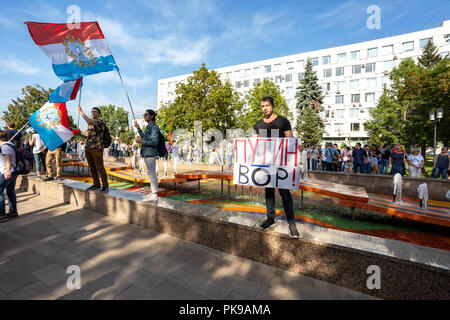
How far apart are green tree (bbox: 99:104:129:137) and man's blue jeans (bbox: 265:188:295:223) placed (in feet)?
302

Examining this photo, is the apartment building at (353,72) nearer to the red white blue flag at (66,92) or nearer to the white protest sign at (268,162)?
the red white blue flag at (66,92)

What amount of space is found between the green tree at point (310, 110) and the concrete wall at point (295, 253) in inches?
1317

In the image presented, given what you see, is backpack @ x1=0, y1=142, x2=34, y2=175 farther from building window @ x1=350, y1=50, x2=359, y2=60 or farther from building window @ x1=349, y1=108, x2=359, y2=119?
building window @ x1=350, y1=50, x2=359, y2=60

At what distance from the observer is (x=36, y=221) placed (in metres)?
4.94

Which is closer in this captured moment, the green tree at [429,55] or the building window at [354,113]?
the green tree at [429,55]

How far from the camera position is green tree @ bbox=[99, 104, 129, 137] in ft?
280

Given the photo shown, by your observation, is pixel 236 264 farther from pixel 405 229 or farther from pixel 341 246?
pixel 405 229

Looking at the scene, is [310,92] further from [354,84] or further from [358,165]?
[358,165]

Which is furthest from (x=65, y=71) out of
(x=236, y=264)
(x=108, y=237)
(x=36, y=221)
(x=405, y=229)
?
(x=405, y=229)

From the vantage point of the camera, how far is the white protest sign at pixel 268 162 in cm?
335

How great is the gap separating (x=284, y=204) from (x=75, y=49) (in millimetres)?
6140

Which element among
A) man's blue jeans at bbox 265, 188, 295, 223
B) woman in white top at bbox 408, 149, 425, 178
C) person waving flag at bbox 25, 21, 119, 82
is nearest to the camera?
man's blue jeans at bbox 265, 188, 295, 223

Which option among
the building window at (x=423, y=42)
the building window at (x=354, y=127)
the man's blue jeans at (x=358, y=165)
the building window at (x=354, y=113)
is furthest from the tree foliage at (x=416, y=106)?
the building window at (x=354, y=127)

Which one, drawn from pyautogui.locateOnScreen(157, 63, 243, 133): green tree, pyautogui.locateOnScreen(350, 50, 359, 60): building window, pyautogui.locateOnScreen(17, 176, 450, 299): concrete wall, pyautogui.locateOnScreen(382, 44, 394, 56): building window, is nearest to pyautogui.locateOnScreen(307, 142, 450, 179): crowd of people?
pyautogui.locateOnScreen(17, 176, 450, 299): concrete wall
